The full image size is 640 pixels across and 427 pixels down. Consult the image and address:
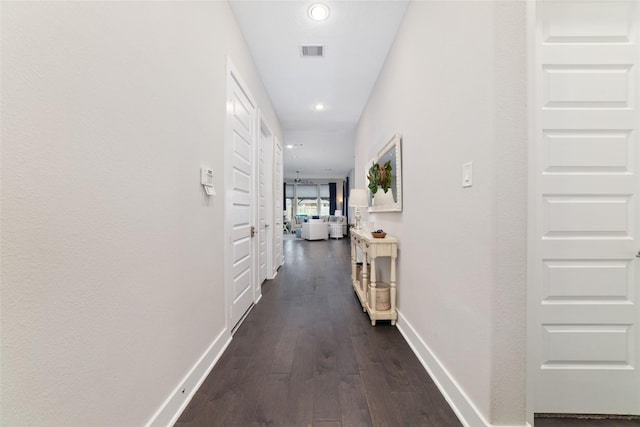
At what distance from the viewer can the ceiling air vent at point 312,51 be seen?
9.00 feet

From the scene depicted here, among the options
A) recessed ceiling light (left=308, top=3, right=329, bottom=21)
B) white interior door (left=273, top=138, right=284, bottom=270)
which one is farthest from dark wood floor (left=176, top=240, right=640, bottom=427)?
recessed ceiling light (left=308, top=3, right=329, bottom=21)

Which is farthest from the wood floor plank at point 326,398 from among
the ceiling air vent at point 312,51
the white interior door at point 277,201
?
the ceiling air vent at point 312,51

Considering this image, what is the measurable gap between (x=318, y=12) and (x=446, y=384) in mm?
2965

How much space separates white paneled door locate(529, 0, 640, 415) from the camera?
50.5 inches

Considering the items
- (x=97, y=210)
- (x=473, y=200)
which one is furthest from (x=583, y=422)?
(x=97, y=210)

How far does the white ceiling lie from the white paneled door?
1429mm

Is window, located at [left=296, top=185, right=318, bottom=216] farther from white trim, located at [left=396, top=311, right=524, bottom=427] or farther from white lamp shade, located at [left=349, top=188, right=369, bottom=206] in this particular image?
white trim, located at [left=396, top=311, right=524, bottom=427]

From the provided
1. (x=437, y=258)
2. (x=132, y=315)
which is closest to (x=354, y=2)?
(x=437, y=258)

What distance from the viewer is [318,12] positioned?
7.37 ft

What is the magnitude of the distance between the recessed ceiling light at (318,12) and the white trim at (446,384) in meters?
2.79

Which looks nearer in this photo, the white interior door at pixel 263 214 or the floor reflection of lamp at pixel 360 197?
the white interior door at pixel 263 214

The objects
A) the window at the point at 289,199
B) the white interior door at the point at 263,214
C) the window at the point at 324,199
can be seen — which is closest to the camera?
the white interior door at the point at 263,214

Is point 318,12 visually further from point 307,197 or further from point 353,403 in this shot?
point 307,197

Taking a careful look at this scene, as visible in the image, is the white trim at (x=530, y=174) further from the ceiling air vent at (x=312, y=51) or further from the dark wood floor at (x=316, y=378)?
the ceiling air vent at (x=312, y=51)
